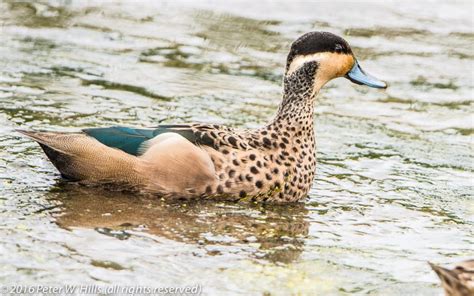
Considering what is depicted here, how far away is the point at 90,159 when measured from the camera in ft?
26.0

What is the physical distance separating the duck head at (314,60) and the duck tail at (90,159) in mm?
1479

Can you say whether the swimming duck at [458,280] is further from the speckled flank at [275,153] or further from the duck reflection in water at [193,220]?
the speckled flank at [275,153]

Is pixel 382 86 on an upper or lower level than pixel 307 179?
upper

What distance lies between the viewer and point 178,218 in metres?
7.53

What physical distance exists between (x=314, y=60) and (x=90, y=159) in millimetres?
1843

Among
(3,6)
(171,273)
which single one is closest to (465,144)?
(171,273)

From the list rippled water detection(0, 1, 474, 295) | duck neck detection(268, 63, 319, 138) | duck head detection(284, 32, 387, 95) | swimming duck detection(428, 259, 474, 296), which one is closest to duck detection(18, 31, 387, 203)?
rippled water detection(0, 1, 474, 295)

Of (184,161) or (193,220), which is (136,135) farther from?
(193,220)

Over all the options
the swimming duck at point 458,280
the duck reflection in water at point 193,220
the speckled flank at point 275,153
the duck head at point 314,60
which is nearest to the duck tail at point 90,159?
the duck reflection in water at point 193,220

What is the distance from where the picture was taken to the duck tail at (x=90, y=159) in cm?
789

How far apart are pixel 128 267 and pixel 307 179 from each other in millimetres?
2273

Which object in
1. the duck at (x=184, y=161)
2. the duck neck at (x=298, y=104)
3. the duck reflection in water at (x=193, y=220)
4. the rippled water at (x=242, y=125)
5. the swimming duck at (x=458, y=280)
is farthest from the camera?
the duck neck at (x=298, y=104)

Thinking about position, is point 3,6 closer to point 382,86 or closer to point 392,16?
point 392,16

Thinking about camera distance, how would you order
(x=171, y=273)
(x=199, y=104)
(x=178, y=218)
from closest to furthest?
(x=171, y=273) → (x=178, y=218) → (x=199, y=104)
